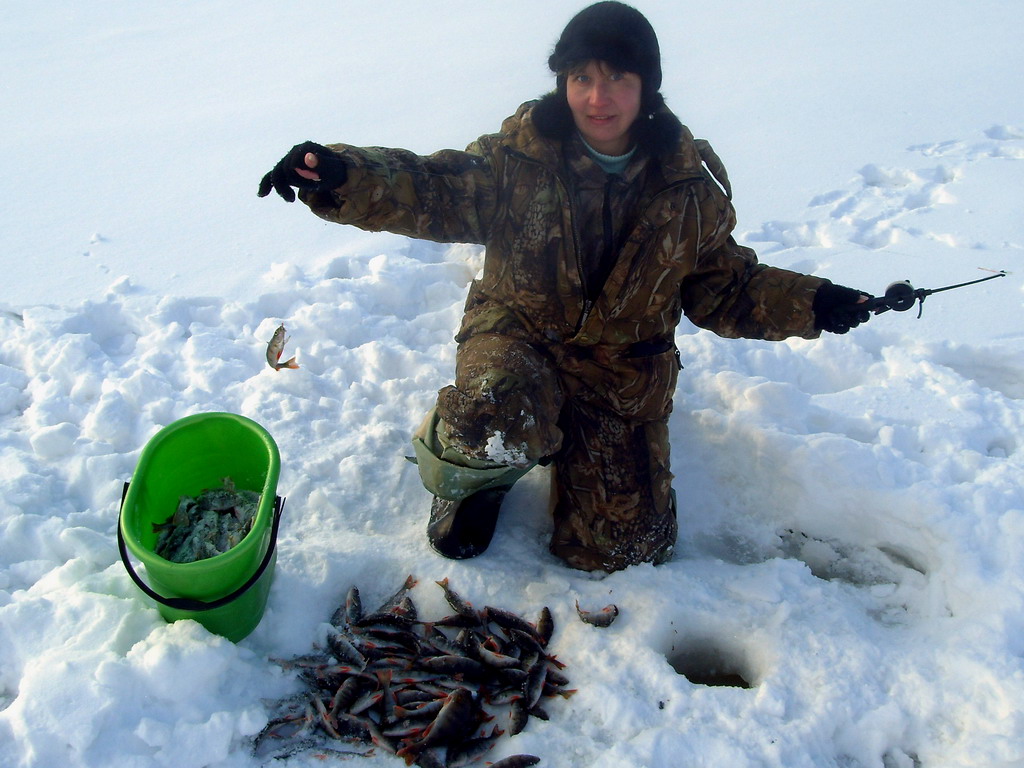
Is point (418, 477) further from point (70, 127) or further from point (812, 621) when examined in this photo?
point (70, 127)

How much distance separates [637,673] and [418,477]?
1.28 meters

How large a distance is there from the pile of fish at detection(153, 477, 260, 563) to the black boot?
69 centimetres

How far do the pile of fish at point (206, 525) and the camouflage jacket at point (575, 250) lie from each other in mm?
1046

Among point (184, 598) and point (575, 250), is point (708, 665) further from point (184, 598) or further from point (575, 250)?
point (184, 598)

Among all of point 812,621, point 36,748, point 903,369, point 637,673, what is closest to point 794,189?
point 903,369

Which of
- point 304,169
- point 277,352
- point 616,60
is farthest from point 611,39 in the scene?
point 277,352

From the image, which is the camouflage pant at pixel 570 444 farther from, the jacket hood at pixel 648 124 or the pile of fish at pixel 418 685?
the jacket hood at pixel 648 124

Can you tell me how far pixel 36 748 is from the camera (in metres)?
2.03

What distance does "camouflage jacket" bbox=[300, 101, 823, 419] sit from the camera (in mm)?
2689

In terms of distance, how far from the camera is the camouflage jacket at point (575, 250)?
2.69 m

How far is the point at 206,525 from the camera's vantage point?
8.54 ft

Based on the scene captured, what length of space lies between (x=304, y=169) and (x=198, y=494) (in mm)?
1226

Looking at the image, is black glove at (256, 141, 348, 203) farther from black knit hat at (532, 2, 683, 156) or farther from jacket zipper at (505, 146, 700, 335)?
black knit hat at (532, 2, 683, 156)

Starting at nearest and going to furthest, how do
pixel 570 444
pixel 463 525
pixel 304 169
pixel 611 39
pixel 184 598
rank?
pixel 184 598
pixel 304 169
pixel 611 39
pixel 463 525
pixel 570 444
